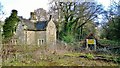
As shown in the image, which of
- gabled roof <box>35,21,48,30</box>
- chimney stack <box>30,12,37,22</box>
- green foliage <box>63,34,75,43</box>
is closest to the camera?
chimney stack <box>30,12,37,22</box>

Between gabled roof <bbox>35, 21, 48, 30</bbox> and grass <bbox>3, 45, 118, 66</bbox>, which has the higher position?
gabled roof <bbox>35, 21, 48, 30</bbox>

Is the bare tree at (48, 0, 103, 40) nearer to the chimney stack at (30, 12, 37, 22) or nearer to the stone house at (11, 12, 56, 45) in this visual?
the stone house at (11, 12, 56, 45)

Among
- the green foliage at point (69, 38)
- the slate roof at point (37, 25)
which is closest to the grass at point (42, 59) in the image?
the green foliage at point (69, 38)

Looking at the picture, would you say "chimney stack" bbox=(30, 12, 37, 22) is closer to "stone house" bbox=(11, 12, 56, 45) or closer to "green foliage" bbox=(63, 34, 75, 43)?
"stone house" bbox=(11, 12, 56, 45)

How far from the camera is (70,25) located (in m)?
8.09

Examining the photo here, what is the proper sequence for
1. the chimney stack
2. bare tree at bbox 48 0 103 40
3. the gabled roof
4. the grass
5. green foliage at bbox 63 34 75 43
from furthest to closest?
1. the gabled roof
2. green foliage at bbox 63 34 75 43
3. the chimney stack
4. bare tree at bbox 48 0 103 40
5. the grass

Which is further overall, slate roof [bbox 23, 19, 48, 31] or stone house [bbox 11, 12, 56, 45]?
slate roof [bbox 23, 19, 48, 31]

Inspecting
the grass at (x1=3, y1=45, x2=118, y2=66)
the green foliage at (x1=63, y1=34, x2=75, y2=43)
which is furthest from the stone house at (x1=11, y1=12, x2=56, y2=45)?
the grass at (x1=3, y1=45, x2=118, y2=66)

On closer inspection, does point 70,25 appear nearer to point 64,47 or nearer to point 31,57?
point 64,47

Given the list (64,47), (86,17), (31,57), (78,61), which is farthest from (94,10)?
(31,57)

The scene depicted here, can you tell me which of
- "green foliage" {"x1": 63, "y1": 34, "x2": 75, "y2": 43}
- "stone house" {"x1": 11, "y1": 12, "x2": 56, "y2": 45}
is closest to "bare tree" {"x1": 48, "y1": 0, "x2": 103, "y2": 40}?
"green foliage" {"x1": 63, "y1": 34, "x2": 75, "y2": 43}

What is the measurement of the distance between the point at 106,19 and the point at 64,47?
148 cm

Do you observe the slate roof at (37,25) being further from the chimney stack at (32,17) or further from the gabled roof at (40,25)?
the chimney stack at (32,17)

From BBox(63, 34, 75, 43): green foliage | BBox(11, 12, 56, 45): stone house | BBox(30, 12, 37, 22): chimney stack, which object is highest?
BBox(30, 12, 37, 22): chimney stack
